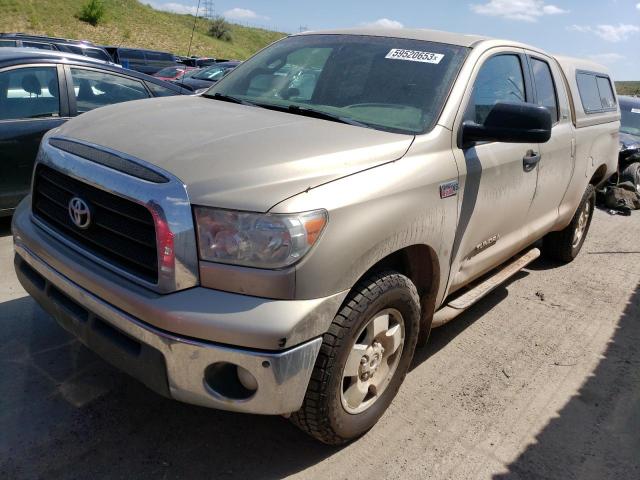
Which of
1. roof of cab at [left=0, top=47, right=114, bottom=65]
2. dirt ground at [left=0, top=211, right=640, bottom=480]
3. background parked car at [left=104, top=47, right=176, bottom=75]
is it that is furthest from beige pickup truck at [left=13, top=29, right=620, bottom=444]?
background parked car at [left=104, top=47, right=176, bottom=75]

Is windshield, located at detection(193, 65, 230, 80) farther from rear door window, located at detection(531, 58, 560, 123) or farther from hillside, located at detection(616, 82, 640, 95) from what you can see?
hillside, located at detection(616, 82, 640, 95)

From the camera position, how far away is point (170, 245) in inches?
82.2

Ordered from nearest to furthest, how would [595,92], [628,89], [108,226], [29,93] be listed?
[108,226] → [29,93] → [595,92] → [628,89]

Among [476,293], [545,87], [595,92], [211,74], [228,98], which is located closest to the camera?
[228,98]

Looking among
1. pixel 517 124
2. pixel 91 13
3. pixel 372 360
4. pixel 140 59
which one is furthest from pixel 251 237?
pixel 91 13

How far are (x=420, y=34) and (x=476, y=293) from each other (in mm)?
1679

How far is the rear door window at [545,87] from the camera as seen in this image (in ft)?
13.6

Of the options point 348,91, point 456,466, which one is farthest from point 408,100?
point 456,466

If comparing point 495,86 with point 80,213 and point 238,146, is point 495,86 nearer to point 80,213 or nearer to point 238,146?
point 238,146

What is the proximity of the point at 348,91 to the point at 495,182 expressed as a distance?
1011 mm

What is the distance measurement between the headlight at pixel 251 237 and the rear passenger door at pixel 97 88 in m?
3.85

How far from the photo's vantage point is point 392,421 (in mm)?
3004

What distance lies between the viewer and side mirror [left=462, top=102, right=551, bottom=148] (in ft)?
9.36

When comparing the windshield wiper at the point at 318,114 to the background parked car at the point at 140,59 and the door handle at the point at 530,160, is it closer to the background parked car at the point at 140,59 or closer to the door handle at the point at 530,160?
the door handle at the point at 530,160
